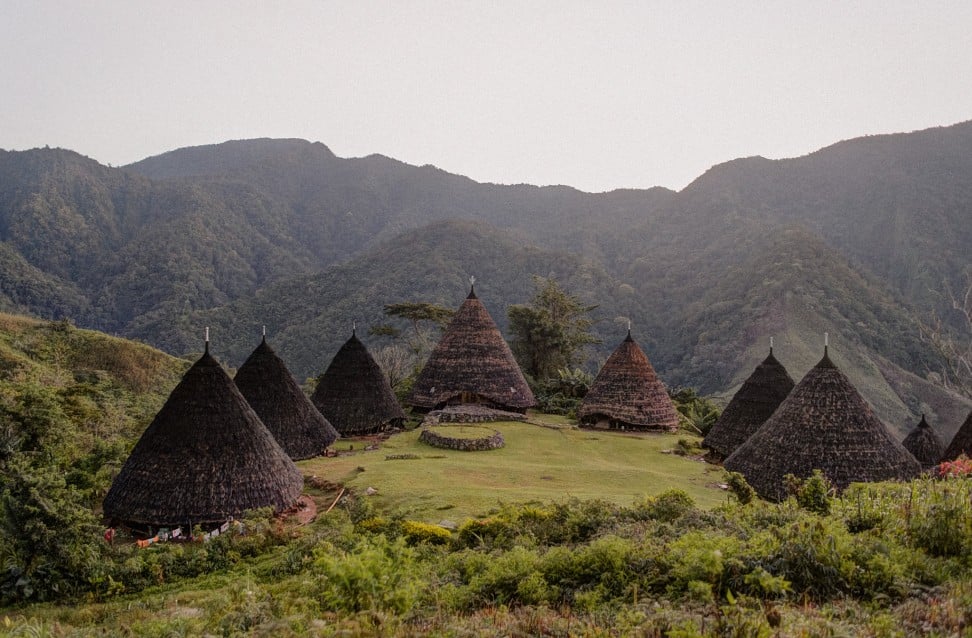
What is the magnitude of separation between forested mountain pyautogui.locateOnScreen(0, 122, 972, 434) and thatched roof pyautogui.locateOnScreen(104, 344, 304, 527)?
32.3m

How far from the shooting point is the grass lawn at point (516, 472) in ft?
40.2

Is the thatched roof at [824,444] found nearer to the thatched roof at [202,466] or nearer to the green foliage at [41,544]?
the thatched roof at [202,466]

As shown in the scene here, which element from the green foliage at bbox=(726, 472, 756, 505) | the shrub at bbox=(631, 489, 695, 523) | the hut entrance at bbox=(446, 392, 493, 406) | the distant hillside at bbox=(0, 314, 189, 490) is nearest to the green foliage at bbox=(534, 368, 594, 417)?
the hut entrance at bbox=(446, 392, 493, 406)

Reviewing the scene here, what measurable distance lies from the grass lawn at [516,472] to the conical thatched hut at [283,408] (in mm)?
604

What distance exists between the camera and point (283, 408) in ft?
55.8

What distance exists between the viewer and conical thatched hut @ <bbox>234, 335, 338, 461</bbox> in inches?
656

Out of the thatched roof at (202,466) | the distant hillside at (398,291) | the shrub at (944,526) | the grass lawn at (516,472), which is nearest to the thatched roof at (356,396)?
the grass lawn at (516,472)

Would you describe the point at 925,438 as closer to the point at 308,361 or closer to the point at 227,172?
the point at 308,361

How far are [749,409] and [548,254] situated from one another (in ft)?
155

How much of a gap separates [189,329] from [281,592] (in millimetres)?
48638

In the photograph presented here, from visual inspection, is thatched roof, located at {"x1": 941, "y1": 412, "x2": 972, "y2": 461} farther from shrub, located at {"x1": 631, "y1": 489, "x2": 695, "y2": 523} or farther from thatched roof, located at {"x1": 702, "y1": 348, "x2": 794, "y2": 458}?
shrub, located at {"x1": 631, "y1": 489, "x2": 695, "y2": 523}

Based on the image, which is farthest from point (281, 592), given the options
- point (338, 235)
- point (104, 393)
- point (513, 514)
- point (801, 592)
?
point (338, 235)

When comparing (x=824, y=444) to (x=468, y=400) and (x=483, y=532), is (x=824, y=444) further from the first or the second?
(x=468, y=400)

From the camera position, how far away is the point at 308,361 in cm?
4462
